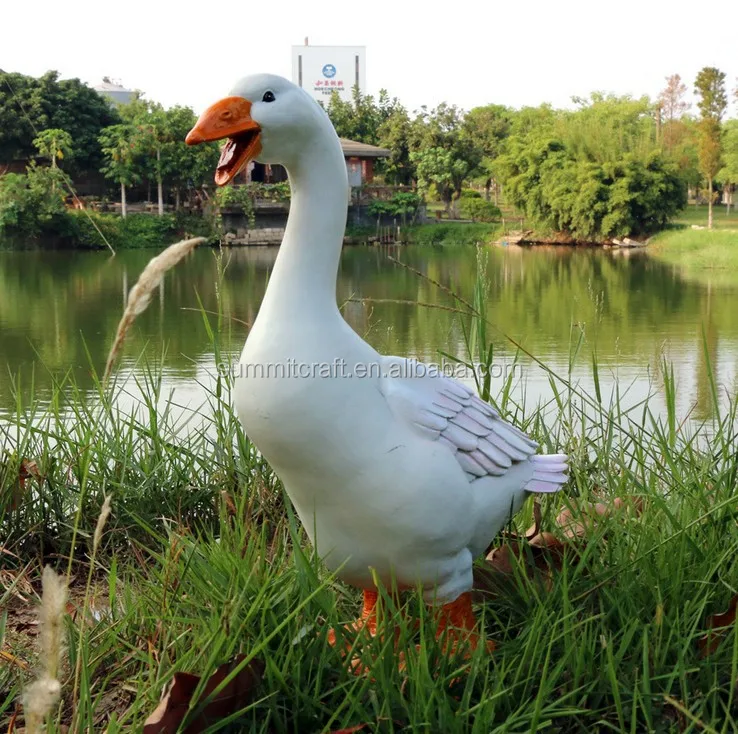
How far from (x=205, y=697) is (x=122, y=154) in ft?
72.6

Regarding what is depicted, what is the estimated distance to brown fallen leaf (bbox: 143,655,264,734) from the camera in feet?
3.36

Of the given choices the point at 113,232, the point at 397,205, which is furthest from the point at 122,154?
the point at 397,205

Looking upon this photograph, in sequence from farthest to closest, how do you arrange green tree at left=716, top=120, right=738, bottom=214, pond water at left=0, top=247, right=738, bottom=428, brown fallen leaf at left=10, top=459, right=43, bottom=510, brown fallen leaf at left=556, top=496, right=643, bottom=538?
green tree at left=716, top=120, right=738, bottom=214 → pond water at left=0, top=247, right=738, bottom=428 → brown fallen leaf at left=10, top=459, right=43, bottom=510 → brown fallen leaf at left=556, top=496, right=643, bottom=538

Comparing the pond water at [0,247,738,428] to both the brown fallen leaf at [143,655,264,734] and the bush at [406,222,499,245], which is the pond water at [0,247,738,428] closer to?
the brown fallen leaf at [143,655,264,734]

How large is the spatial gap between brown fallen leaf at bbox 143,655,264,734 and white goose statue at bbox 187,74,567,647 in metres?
0.21

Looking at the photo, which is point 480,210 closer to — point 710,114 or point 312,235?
point 710,114

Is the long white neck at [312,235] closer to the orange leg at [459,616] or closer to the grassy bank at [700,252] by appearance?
the orange leg at [459,616]

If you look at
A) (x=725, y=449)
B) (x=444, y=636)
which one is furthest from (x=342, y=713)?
(x=725, y=449)

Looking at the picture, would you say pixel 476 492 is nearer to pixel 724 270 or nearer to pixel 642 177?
pixel 724 270

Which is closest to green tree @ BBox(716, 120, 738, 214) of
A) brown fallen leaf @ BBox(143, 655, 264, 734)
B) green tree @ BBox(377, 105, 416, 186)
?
green tree @ BBox(377, 105, 416, 186)

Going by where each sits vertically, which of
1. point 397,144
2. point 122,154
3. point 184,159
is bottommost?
point 184,159

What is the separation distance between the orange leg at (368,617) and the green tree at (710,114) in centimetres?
2585

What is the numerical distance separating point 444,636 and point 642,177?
2194 cm

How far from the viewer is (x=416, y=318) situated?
7.88 meters
